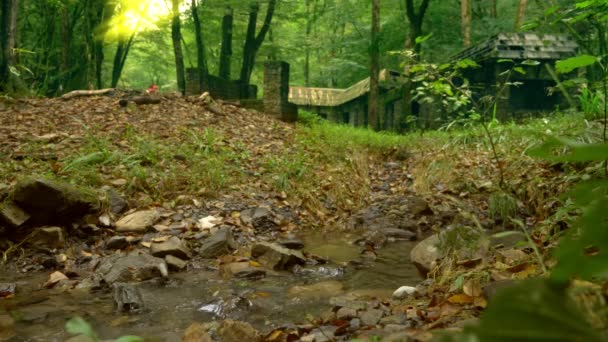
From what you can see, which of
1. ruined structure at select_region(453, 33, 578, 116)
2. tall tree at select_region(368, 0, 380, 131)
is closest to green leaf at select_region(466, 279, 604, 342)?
tall tree at select_region(368, 0, 380, 131)

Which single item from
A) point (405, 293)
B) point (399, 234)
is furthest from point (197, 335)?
point (399, 234)

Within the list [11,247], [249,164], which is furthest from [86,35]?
[11,247]

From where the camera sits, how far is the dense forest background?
49.8ft

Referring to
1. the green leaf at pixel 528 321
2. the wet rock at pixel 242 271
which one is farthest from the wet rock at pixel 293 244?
the green leaf at pixel 528 321

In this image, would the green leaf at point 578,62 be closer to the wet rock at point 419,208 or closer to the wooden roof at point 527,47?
the wet rock at point 419,208

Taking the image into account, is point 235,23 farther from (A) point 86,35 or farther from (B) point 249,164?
(B) point 249,164

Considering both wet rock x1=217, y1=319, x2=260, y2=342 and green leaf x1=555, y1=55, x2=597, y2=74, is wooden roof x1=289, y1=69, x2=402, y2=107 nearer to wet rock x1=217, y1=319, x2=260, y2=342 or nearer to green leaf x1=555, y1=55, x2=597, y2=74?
green leaf x1=555, y1=55, x2=597, y2=74

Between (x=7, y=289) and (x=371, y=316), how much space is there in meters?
2.78

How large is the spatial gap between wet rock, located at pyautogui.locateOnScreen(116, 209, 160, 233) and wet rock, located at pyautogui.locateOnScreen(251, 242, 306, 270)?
1.35 metres

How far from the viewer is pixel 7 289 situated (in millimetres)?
3385

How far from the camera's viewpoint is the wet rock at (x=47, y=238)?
430cm

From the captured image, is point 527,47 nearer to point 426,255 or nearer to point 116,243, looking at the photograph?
point 426,255

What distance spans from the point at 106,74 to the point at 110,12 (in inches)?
327

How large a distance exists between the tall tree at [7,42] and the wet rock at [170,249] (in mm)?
7152
